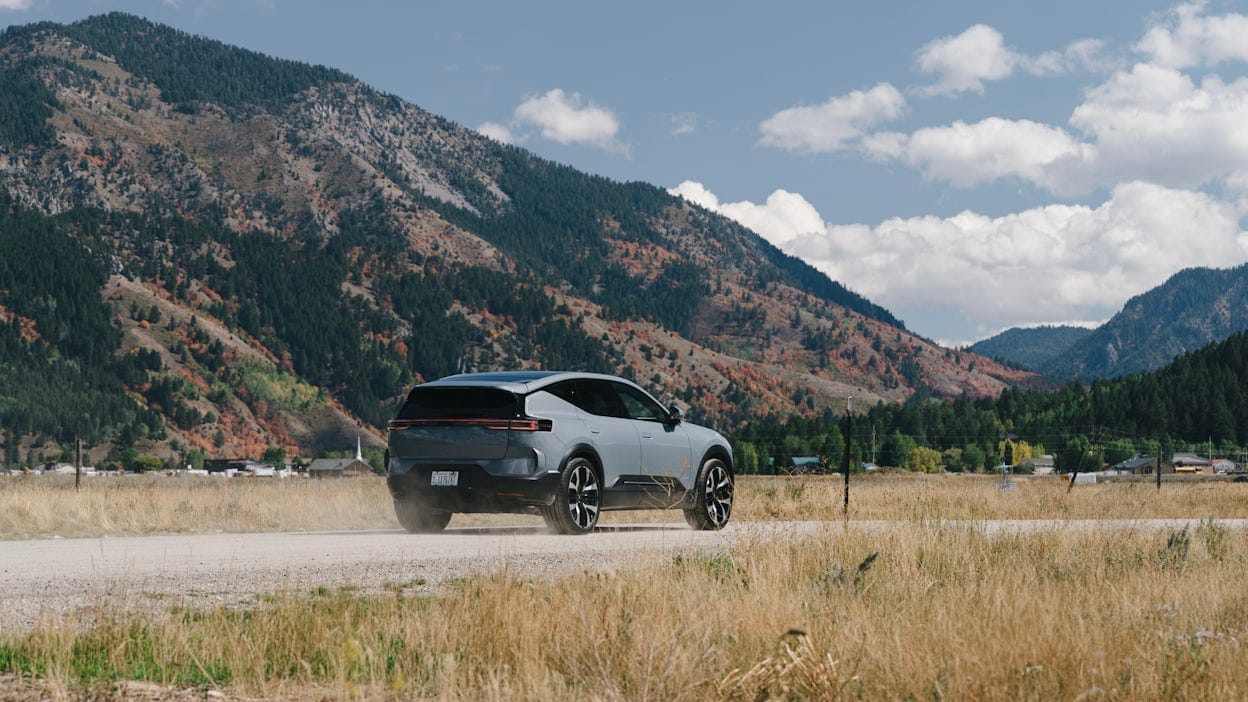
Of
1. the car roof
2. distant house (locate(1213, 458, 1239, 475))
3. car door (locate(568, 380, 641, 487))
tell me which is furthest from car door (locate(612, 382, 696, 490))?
distant house (locate(1213, 458, 1239, 475))

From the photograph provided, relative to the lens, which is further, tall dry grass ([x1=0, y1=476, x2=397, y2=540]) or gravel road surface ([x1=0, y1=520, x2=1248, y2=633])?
tall dry grass ([x1=0, y1=476, x2=397, y2=540])

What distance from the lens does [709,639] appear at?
6465mm

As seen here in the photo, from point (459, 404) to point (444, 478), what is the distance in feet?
2.93

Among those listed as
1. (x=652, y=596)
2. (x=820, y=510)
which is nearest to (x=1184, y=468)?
(x=820, y=510)

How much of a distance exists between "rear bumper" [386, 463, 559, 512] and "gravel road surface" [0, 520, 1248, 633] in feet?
1.33

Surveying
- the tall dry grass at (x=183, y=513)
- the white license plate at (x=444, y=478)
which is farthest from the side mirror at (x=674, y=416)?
the tall dry grass at (x=183, y=513)

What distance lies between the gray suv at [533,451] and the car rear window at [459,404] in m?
0.01

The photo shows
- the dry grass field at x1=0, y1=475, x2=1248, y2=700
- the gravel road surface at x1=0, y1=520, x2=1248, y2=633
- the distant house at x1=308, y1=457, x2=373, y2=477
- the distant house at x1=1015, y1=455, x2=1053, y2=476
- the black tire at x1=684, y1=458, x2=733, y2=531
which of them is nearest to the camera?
the dry grass field at x1=0, y1=475, x2=1248, y2=700

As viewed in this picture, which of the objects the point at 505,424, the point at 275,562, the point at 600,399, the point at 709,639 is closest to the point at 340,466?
the point at 600,399

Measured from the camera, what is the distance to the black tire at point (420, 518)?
50.6ft

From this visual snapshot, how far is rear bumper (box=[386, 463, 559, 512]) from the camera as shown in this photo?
13992 mm

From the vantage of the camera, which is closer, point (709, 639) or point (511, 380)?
point (709, 639)

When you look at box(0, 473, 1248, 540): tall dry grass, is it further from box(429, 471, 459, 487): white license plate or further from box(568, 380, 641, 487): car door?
box(429, 471, 459, 487): white license plate

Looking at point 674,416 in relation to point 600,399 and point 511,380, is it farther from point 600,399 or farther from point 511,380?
point 511,380
